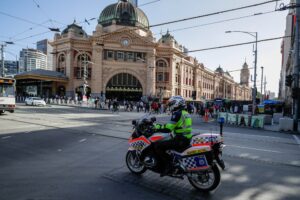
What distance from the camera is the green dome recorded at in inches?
2122

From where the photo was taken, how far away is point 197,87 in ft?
238

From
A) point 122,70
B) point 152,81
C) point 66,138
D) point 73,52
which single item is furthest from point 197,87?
point 66,138

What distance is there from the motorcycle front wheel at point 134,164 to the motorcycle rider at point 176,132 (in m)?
0.70

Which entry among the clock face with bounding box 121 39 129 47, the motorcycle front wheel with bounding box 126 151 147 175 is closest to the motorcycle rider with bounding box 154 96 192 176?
the motorcycle front wheel with bounding box 126 151 147 175

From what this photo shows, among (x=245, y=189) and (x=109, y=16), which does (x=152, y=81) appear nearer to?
(x=109, y=16)

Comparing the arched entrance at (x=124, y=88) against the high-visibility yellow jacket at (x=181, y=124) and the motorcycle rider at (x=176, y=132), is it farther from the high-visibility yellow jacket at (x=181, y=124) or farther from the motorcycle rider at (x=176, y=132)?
the high-visibility yellow jacket at (x=181, y=124)

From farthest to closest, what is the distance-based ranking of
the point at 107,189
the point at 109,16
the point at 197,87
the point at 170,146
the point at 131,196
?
the point at 197,87 < the point at 109,16 < the point at 170,146 < the point at 107,189 < the point at 131,196

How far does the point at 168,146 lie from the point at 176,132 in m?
0.37

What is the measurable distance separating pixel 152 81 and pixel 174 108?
Answer: 46297mm

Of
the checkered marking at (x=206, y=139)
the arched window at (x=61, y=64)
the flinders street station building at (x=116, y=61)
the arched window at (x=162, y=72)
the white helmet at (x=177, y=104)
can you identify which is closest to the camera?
the checkered marking at (x=206, y=139)

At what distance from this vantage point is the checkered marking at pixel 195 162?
14.3ft

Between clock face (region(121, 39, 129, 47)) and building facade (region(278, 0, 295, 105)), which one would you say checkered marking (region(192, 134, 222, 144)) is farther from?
clock face (region(121, 39, 129, 47))

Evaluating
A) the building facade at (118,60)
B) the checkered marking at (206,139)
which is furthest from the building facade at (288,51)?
the checkered marking at (206,139)

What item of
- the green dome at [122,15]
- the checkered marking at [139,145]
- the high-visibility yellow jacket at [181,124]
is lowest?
the checkered marking at [139,145]
